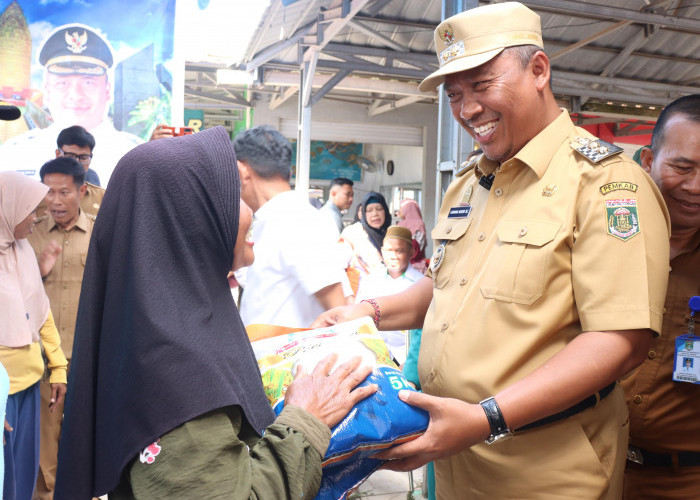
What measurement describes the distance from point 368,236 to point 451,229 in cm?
496

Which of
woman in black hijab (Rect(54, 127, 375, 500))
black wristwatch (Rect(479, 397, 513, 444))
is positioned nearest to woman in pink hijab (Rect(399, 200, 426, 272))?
black wristwatch (Rect(479, 397, 513, 444))

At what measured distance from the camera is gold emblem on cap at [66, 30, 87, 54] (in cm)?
441

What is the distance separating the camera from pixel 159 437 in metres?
1.12

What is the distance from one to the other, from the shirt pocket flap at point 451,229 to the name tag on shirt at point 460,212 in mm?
14

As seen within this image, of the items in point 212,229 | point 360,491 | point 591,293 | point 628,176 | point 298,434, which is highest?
point 628,176

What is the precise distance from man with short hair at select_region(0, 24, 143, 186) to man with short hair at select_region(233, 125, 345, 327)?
7.51ft

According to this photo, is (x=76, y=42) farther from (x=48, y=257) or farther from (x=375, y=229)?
(x=375, y=229)

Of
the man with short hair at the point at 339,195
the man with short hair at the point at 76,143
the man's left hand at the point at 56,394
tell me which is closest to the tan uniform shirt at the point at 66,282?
the man's left hand at the point at 56,394

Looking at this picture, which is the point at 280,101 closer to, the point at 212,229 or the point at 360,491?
the point at 360,491

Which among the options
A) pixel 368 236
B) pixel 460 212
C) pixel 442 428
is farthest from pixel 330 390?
pixel 368 236

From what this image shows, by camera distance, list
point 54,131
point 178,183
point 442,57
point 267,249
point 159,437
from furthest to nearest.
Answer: point 54,131, point 267,249, point 442,57, point 178,183, point 159,437

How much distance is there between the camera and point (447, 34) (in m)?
1.72

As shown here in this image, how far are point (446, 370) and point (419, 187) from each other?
622 inches

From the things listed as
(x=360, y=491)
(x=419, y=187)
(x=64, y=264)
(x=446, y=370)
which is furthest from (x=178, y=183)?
(x=419, y=187)
